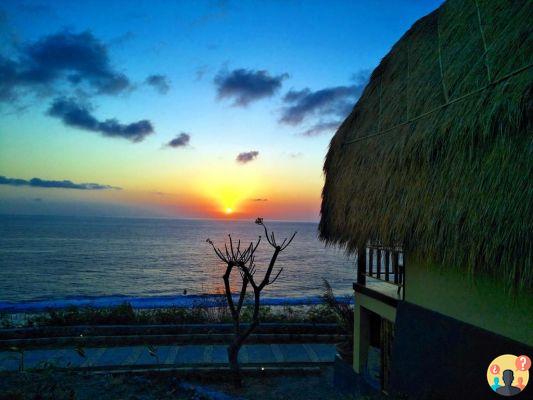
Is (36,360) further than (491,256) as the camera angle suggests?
Yes

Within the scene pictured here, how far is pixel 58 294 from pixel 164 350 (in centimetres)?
2130

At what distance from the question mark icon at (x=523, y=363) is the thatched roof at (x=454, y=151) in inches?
24.1

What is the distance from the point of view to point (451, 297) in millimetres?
4289

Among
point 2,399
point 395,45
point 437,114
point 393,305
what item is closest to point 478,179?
point 437,114

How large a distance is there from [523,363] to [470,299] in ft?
2.85

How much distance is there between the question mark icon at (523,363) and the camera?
3.14m

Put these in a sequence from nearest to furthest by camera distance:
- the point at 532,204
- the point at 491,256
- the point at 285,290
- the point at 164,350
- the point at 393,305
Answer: the point at 532,204 < the point at 491,256 < the point at 393,305 < the point at 164,350 < the point at 285,290

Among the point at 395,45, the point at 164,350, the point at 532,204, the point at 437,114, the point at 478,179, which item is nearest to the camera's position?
the point at 532,204

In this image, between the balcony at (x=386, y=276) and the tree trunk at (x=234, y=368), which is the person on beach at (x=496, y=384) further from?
the tree trunk at (x=234, y=368)

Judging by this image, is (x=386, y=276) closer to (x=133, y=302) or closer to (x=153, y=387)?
(x=153, y=387)

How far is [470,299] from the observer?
3.97 metres

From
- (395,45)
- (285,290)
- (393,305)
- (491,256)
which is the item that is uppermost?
(395,45)

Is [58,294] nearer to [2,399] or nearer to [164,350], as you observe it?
[164,350]

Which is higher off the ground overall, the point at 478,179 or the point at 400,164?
the point at 400,164
